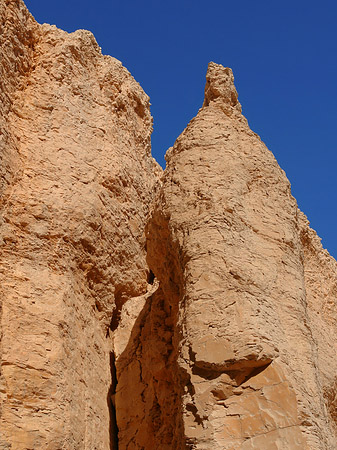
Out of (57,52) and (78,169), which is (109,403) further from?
(57,52)

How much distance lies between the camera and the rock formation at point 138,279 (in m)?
5.07

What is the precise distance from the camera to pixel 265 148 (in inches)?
287

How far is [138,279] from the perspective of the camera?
7.96 meters

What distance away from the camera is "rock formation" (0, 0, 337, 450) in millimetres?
5070

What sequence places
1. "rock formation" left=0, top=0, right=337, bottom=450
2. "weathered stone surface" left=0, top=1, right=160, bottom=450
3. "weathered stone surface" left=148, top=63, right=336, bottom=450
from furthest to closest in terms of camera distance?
"weathered stone surface" left=0, top=1, right=160, bottom=450, "rock formation" left=0, top=0, right=337, bottom=450, "weathered stone surface" left=148, top=63, right=336, bottom=450

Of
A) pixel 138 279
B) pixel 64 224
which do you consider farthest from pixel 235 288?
pixel 138 279

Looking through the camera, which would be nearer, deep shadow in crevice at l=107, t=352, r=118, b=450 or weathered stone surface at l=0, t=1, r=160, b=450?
weathered stone surface at l=0, t=1, r=160, b=450

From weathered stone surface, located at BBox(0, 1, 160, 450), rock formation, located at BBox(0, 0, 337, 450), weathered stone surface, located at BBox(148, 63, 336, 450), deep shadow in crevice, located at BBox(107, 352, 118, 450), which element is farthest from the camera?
deep shadow in crevice, located at BBox(107, 352, 118, 450)

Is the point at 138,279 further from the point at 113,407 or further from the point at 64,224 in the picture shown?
the point at 113,407

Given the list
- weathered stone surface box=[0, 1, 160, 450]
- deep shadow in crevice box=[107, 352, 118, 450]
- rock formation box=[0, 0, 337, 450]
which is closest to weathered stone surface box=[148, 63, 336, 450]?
rock formation box=[0, 0, 337, 450]

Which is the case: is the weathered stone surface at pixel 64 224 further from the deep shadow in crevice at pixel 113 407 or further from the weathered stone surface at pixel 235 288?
the weathered stone surface at pixel 235 288

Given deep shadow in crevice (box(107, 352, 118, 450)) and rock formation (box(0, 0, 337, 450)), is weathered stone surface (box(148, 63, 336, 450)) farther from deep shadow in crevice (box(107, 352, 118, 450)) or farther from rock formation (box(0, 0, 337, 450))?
deep shadow in crevice (box(107, 352, 118, 450))

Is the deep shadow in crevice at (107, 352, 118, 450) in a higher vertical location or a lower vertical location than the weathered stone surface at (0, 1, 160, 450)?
lower

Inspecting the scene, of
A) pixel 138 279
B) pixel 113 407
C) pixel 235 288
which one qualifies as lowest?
pixel 113 407
